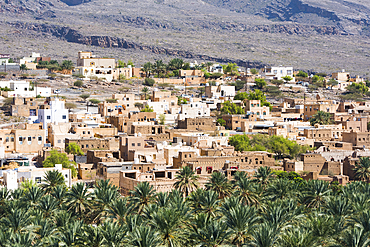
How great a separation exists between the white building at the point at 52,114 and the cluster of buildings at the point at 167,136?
0.42ft

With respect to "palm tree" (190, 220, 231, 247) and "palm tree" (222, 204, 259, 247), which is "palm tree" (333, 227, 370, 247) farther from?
"palm tree" (190, 220, 231, 247)

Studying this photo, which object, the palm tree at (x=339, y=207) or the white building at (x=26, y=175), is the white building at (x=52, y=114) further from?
the palm tree at (x=339, y=207)

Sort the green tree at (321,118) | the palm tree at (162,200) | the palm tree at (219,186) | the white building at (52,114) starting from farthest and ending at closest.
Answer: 1. the green tree at (321,118)
2. the white building at (52,114)
3. the palm tree at (219,186)
4. the palm tree at (162,200)

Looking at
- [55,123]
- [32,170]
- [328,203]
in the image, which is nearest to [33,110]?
[55,123]

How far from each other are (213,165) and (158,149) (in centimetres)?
742

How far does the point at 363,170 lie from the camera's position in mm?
68562

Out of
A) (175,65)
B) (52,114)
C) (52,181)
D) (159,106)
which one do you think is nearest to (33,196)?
(52,181)

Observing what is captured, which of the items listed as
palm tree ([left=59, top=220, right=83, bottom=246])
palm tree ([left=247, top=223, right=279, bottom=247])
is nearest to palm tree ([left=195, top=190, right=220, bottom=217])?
palm tree ([left=247, top=223, right=279, bottom=247])

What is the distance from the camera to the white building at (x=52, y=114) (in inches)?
3401

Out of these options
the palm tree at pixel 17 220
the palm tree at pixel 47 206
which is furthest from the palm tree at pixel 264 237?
the palm tree at pixel 47 206

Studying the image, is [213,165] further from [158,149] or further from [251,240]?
[251,240]

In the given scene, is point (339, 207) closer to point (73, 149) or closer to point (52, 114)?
point (73, 149)

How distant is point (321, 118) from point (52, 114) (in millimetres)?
39084

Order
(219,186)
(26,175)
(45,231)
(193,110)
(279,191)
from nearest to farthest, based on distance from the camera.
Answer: (45,231), (279,191), (219,186), (26,175), (193,110)
